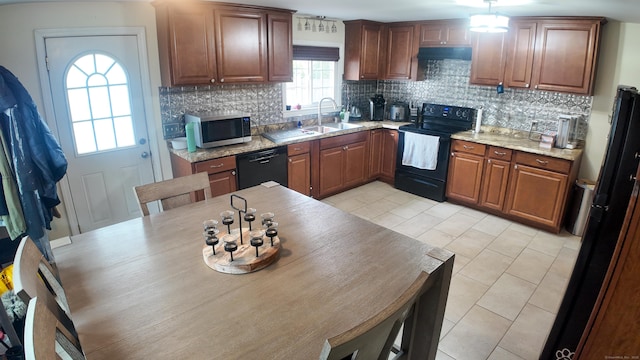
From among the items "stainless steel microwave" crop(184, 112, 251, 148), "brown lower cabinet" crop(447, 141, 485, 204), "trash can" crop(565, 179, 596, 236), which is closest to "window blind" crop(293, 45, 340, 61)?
"stainless steel microwave" crop(184, 112, 251, 148)

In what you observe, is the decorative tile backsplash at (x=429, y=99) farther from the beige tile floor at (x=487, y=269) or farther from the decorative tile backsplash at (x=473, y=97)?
the beige tile floor at (x=487, y=269)

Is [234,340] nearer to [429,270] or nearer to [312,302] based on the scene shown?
[312,302]

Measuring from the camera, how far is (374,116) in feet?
17.6

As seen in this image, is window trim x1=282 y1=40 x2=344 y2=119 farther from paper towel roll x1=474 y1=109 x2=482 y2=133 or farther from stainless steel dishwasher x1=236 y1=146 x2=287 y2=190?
paper towel roll x1=474 y1=109 x2=482 y2=133

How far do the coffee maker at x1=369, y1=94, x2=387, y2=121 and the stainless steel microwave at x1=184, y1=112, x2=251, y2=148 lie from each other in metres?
2.14

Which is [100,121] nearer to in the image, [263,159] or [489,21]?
[263,159]

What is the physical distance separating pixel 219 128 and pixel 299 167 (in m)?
1.06

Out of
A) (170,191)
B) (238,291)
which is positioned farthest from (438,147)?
(238,291)

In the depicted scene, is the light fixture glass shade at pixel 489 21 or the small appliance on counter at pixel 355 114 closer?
the light fixture glass shade at pixel 489 21

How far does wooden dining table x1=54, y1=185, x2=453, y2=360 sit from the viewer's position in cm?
120

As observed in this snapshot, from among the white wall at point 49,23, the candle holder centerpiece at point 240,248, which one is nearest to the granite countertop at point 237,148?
the white wall at point 49,23

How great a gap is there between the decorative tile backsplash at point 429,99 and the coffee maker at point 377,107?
24 cm

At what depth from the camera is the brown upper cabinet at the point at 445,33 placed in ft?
14.2

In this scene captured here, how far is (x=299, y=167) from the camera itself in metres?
4.30
